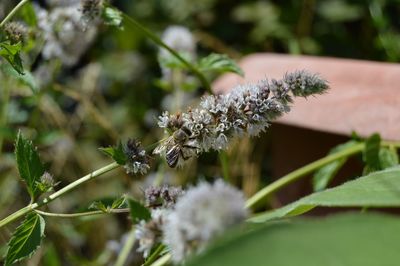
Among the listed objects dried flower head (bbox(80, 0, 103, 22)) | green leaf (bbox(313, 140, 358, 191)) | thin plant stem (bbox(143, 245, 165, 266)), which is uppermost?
dried flower head (bbox(80, 0, 103, 22))

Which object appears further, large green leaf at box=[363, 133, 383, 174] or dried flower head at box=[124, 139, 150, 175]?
large green leaf at box=[363, 133, 383, 174]

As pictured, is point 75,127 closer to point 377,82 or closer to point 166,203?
point 377,82

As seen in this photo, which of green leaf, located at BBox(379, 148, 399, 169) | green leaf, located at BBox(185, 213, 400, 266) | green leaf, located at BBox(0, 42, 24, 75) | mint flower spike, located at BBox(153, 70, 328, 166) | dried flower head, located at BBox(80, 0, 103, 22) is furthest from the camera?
green leaf, located at BBox(379, 148, 399, 169)

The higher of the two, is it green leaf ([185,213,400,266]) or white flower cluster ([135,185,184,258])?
green leaf ([185,213,400,266])

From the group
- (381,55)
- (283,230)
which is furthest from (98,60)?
(283,230)

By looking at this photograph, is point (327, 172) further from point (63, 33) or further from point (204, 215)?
point (204, 215)

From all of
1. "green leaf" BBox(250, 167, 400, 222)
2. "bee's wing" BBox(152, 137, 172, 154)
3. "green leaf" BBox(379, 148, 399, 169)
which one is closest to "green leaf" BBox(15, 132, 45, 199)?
"bee's wing" BBox(152, 137, 172, 154)

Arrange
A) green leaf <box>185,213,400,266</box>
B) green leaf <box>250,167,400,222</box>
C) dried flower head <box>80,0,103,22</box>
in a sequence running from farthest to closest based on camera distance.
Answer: dried flower head <box>80,0,103,22</box>
green leaf <box>250,167,400,222</box>
green leaf <box>185,213,400,266</box>

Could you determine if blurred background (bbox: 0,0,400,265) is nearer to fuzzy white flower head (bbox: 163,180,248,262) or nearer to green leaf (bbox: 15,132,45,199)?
green leaf (bbox: 15,132,45,199)
